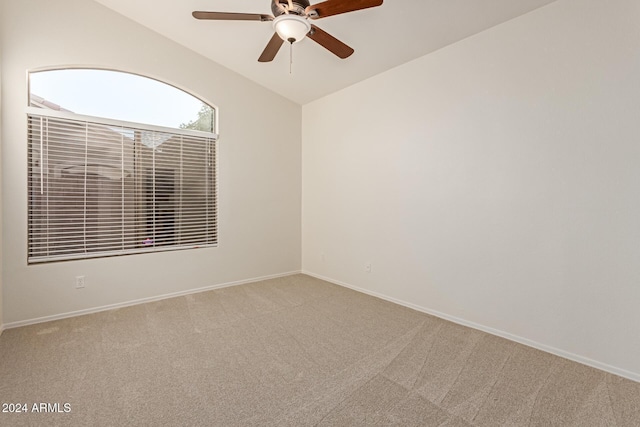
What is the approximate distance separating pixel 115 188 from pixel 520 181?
13.8 feet

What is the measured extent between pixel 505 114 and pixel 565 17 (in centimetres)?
78

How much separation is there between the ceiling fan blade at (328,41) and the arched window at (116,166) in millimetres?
2294

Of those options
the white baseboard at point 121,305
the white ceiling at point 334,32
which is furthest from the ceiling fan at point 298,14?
the white baseboard at point 121,305

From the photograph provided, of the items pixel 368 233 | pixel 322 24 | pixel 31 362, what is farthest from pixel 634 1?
pixel 31 362

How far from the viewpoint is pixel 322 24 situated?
2930mm

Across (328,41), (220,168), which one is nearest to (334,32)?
(328,41)

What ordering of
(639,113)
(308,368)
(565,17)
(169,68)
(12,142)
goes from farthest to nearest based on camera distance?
(169,68) < (12,142) < (565,17) < (308,368) < (639,113)

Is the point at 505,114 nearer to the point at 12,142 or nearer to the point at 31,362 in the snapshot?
the point at 31,362

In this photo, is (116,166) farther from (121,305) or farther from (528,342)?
(528,342)

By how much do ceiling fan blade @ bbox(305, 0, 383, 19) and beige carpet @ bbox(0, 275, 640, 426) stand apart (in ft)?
8.18

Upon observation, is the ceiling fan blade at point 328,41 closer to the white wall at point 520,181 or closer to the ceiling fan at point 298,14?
the ceiling fan at point 298,14

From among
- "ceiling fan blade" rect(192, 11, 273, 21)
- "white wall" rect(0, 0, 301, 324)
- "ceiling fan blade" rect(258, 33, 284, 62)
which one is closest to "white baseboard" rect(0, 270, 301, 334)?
"white wall" rect(0, 0, 301, 324)

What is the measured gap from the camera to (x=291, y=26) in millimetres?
2041

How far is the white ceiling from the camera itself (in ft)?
8.54
